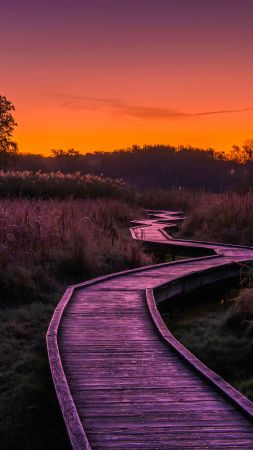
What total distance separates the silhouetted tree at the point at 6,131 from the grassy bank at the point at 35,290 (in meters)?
28.6

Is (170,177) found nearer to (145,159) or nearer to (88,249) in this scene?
(145,159)

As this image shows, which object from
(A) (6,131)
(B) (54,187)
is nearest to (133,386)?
(B) (54,187)

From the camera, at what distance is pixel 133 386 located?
4547 millimetres

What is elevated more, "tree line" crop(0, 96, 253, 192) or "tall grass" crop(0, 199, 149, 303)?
"tree line" crop(0, 96, 253, 192)

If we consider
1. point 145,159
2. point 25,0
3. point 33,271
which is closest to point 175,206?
point 25,0

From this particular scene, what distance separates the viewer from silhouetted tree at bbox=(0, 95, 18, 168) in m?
41.7

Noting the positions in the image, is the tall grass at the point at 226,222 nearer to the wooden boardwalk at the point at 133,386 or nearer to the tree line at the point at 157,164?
the wooden boardwalk at the point at 133,386

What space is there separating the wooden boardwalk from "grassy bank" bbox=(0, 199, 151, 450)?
406 mm

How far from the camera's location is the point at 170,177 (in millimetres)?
62719

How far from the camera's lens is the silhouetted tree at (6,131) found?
137ft

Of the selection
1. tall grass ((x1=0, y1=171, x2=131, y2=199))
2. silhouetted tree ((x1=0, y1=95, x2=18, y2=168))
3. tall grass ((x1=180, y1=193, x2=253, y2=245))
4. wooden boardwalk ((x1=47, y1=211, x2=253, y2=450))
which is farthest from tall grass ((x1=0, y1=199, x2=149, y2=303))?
silhouetted tree ((x1=0, y1=95, x2=18, y2=168))

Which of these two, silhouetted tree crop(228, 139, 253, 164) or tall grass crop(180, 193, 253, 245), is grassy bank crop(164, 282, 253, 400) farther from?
silhouetted tree crop(228, 139, 253, 164)

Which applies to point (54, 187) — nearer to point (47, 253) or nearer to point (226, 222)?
point (226, 222)

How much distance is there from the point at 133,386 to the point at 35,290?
14.1ft
